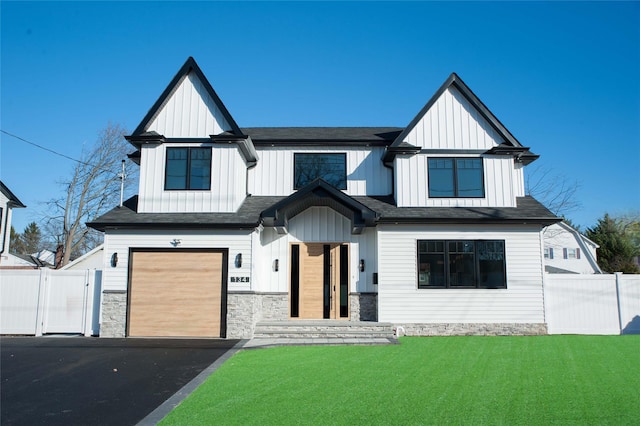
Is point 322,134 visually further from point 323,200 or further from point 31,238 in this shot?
point 31,238

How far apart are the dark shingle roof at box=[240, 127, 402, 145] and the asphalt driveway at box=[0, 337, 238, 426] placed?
7410mm

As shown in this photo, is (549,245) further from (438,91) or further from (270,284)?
(270,284)

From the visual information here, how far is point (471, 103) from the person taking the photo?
1533cm

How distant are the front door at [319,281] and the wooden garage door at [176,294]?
8.66ft

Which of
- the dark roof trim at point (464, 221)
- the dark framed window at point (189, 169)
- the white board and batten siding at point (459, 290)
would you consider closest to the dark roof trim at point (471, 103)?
the dark roof trim at point (464, 221)

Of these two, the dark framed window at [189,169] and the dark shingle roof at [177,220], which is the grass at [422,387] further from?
the dark framed window at [189,169]

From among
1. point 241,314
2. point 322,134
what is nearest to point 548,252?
point 322,134

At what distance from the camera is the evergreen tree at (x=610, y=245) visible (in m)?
35.2

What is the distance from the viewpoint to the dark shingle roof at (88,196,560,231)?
1352cm

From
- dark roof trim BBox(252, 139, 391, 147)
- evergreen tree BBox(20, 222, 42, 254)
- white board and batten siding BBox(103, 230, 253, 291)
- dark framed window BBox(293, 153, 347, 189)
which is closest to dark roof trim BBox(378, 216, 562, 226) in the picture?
dark framed window BBox(293, 153, 347, 189)

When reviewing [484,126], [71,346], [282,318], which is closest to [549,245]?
[484,126]

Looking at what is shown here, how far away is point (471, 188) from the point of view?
49.2 feet

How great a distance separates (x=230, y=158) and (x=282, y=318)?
5.36m

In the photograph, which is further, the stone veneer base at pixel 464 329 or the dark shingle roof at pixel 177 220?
the stone veneer base at pixel 464 329
